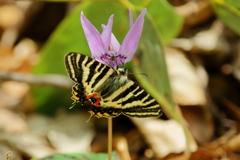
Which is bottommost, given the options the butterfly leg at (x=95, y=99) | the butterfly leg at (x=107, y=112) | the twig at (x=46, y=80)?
the butterfly leg at (x=107, y=112)

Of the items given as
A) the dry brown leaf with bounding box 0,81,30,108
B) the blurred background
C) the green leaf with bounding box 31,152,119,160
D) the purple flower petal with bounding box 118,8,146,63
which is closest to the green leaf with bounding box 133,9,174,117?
the blurred background

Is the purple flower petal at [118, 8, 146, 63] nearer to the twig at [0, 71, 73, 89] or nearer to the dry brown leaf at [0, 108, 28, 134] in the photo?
the twig at [0, 71, 73, 89]

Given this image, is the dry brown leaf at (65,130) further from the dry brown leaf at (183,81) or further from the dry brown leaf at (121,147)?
the dry brown leaf at (183,81)

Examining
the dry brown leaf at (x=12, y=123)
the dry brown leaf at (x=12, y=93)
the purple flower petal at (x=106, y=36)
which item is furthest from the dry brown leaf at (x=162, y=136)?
the purple flower petal at (x=106, y=36)

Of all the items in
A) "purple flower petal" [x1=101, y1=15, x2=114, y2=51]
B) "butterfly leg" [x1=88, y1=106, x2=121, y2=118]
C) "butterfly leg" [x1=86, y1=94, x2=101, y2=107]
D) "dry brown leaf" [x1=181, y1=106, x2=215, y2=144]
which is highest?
"purple flower petal" [x1=101, y1=15, x2=114, y2=51]

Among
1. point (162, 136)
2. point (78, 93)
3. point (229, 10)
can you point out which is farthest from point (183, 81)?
point (78, 93)

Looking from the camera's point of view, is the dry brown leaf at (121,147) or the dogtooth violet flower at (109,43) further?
the dry brown leaf at (121,147)
